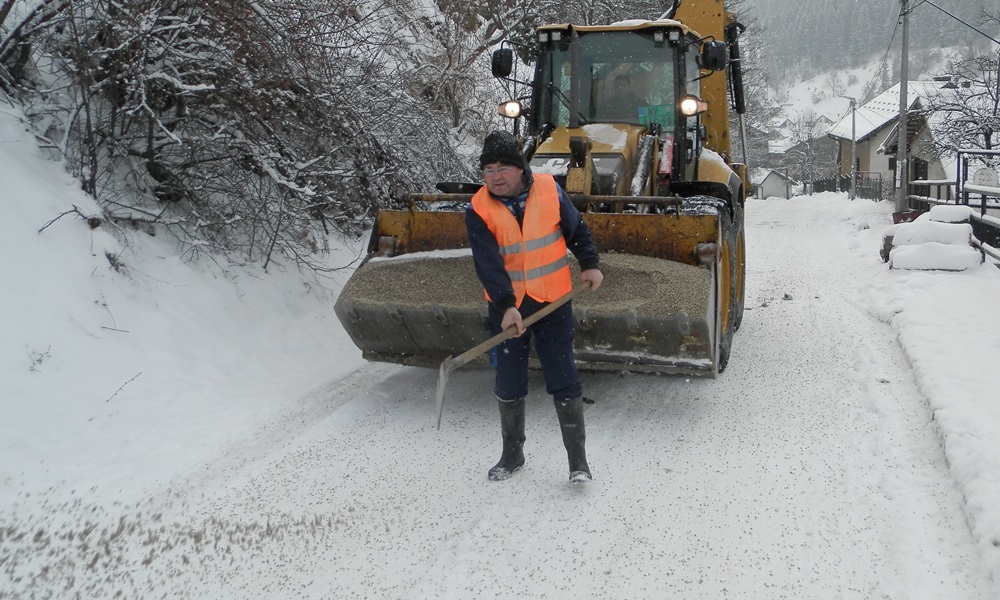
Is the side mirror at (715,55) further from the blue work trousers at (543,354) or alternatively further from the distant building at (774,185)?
the distant building at (774,185)

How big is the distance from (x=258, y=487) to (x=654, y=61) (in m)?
4.28

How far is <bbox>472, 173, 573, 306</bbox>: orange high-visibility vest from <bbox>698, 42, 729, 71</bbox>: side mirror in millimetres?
2588

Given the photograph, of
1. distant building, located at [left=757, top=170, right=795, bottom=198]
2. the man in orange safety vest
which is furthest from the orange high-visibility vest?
distant building, located at [left=757, top=170, right=795, bottom=198]

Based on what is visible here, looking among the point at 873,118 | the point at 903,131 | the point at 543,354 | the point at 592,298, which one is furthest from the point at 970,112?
the point at 873,118

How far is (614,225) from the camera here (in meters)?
4.67

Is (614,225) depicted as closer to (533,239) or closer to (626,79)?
(533,239)

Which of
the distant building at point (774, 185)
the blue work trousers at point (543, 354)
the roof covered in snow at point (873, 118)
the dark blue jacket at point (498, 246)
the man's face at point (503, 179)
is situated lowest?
the blue work trousers at point (543, 354)

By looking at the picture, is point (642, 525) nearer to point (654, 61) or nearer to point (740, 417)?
point (740, 417)

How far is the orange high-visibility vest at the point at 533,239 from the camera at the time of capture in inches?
135

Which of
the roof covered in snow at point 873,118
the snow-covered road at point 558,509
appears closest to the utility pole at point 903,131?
the snow-covered road at point 558,509

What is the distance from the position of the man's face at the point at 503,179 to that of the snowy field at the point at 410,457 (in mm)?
1420

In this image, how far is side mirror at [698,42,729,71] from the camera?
213 inches

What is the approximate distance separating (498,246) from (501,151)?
1.42ft

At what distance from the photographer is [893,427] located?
13.4 ft
